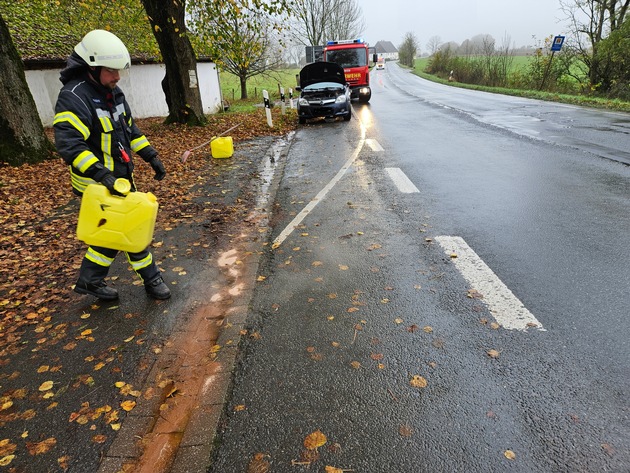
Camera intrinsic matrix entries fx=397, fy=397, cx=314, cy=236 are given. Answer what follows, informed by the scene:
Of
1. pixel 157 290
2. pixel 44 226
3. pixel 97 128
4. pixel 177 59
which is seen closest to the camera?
pixel 97 128

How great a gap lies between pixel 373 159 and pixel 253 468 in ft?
25.9

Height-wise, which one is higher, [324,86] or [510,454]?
[324,86]

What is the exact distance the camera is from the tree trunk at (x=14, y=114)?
8.65m

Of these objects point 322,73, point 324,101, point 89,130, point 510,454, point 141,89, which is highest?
point 322,73

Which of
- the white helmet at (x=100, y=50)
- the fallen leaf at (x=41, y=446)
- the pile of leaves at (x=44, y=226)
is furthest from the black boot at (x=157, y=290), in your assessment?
the white helmet at (x=100, y=50)

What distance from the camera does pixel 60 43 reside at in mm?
19859

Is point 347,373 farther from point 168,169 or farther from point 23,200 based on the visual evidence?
point 168,169

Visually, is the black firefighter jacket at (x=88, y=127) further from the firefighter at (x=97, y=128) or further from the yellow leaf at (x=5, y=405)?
the yellow leaf at (x=5, y=405)

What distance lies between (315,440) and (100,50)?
329 cm

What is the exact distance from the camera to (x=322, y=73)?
56.7 feet

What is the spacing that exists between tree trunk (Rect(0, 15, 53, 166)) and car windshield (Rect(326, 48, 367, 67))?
16.4 m

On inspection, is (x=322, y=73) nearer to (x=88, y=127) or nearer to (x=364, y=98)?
(x=364, y=98)

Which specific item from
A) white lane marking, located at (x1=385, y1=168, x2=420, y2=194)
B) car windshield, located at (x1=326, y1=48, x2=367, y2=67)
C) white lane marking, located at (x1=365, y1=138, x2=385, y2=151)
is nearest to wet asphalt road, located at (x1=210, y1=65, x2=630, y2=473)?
white lane marking, located at (x1=385, y1=168, x2=420, y2=194)

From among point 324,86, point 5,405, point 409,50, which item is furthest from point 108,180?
point 409,50
